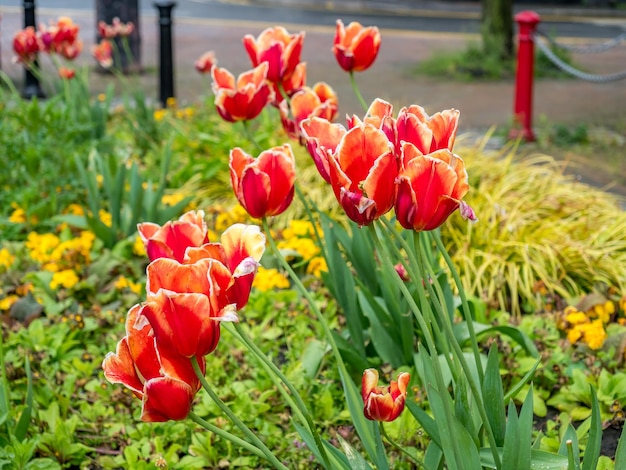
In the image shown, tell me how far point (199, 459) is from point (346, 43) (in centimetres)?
125

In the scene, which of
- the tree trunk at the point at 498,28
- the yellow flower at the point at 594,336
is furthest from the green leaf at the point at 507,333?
the tree trunk at the point at 498,28

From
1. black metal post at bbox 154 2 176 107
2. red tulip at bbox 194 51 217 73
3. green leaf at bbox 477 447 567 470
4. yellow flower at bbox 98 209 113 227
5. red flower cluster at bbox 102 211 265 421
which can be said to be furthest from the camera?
black metal post at bbox 154 2 176 107

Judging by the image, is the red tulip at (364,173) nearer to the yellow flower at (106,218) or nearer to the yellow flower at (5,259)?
the yellow flower at (5,259)

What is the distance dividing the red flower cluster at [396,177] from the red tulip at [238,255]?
0.17 meters

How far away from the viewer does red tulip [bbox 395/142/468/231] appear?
1540 mm

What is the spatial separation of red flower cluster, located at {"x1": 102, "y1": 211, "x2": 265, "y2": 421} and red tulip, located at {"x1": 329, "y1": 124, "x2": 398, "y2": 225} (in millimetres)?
183

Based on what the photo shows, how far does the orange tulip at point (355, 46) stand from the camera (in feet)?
8.77

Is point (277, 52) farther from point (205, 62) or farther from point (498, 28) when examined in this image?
point (498, 28)

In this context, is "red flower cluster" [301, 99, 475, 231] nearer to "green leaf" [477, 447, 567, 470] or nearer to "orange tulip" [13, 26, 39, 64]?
"green leaf" [477, 447, 567, 470]

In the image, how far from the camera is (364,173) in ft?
5.17

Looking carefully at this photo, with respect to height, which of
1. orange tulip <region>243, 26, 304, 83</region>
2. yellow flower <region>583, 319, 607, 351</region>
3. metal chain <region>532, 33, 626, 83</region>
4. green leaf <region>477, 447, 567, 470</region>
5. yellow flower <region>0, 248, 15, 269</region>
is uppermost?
orange tulip <region>243, 26, 304, 83</region>

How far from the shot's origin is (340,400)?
292 cm

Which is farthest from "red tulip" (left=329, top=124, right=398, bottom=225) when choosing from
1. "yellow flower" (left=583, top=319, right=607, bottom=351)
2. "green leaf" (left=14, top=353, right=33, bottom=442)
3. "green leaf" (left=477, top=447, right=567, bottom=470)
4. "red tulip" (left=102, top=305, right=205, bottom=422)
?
"yellow flower" (left=583, top=319, right=607, bottom=351)

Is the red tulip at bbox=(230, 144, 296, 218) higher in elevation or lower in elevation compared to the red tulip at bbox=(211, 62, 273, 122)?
lower
